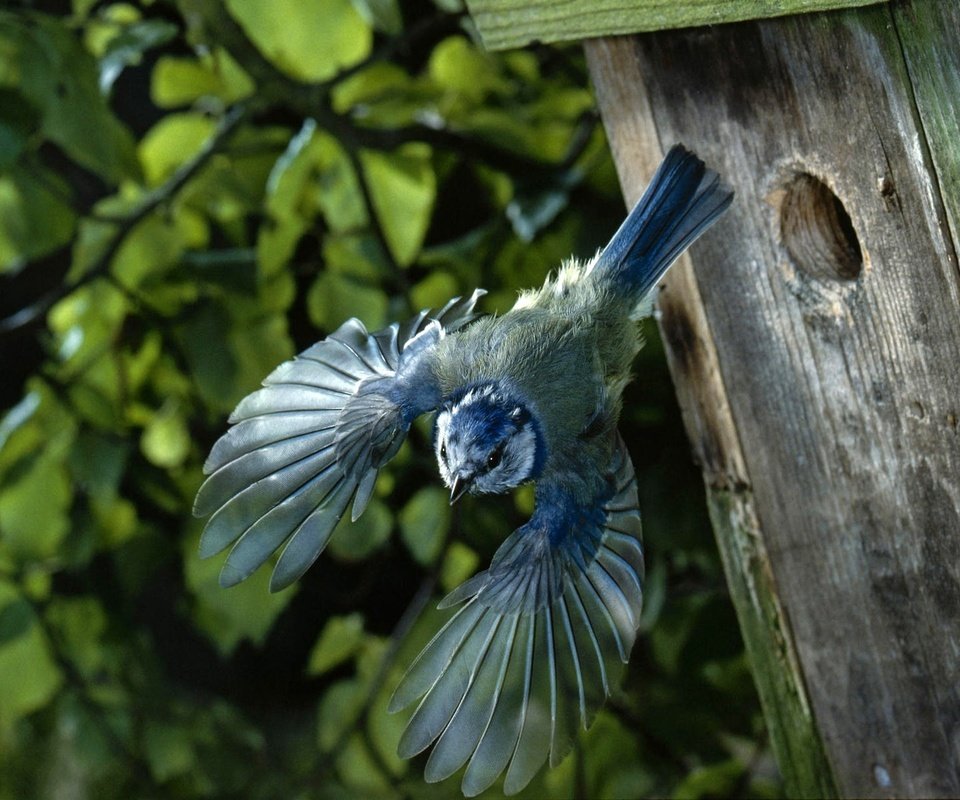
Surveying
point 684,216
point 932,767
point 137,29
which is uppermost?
point 137,29

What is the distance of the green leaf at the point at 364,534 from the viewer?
1503 millimetres

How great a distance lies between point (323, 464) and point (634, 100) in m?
0.42

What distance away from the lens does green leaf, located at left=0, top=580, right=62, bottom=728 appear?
1.51 metres

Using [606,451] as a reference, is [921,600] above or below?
below

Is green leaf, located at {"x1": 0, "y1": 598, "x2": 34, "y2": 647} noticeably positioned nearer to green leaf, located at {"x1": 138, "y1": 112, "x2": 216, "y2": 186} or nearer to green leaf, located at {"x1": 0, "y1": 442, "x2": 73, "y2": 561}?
green leaf, located at {"x1": 0, "y1": 442, "x2": 73, "y2": 561}

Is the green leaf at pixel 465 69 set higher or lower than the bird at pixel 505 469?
higher

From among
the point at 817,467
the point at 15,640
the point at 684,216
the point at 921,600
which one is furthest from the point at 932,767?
the point at 15,640

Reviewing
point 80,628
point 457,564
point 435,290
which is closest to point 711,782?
point 457,564

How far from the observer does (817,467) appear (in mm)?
1032

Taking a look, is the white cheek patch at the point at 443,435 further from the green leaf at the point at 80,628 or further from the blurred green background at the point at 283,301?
the green leaf at the point at 80,628

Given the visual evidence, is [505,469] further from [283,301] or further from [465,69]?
[465,69]

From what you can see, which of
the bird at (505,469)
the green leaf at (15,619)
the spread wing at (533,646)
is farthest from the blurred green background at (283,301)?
the spread wing at (533,646)

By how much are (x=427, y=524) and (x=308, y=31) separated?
63cm

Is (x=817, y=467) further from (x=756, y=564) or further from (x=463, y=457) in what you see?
(x=463, y=457)
